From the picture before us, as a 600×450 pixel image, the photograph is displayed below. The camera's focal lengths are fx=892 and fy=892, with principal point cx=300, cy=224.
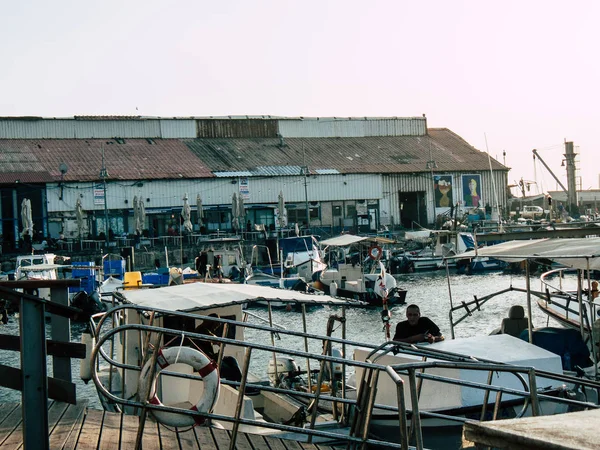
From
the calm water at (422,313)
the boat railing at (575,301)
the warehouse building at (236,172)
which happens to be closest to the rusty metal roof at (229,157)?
the warehouse building at (236,172)

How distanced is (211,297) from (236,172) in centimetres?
5210

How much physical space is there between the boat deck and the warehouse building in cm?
4910

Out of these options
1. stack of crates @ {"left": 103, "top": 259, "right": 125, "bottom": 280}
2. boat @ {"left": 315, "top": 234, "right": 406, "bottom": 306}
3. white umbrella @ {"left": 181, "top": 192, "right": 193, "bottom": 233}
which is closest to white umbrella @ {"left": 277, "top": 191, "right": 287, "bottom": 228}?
white umbrella @ {"left": 181, "top": 192, "right": 193, "bottom": 233}

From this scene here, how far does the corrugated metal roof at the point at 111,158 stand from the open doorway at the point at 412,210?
56.3 ft

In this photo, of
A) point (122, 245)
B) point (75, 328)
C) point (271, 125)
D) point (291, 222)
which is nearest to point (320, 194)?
point (291, 222)

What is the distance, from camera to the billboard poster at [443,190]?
7212 cm

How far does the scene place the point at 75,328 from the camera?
122 ft

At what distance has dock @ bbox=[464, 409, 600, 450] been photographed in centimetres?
335

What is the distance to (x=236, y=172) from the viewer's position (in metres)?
65.9

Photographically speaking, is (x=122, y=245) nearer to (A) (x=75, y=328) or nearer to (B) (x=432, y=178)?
(A) (x=75, y=328)

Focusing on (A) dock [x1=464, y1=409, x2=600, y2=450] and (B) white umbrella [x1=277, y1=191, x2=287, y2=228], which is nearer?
(A) dock [x1=464, y1=409, x2=600, y2=450]

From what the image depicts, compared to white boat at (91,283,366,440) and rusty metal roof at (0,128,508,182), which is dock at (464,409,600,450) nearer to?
white boat at (91,283,366,440)

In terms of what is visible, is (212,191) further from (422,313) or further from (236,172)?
(422,313)

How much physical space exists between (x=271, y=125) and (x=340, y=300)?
60.1 meters
